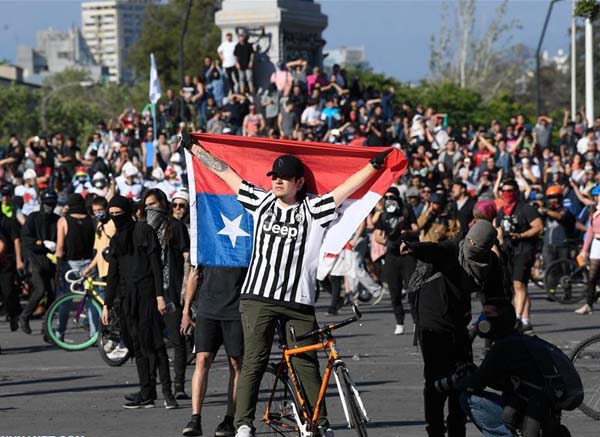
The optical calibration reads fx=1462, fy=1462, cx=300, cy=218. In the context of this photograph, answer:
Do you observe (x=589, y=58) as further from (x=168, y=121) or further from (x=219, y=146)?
(x=219, y=146)

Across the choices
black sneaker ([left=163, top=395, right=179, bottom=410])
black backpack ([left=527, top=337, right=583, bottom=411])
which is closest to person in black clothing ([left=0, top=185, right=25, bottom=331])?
black sneaker ([left=163, top=395, right=179, bottom=410])

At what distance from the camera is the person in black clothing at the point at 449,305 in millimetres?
9383

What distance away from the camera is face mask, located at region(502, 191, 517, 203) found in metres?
17.2

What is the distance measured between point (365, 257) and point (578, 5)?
5.29m

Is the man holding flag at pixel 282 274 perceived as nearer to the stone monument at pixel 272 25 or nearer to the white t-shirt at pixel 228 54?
the white t-shirt at pixel 228 54

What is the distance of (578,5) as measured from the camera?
1831cm

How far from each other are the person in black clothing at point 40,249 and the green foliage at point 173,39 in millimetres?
62610

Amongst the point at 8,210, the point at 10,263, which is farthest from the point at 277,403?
the point at 8,210

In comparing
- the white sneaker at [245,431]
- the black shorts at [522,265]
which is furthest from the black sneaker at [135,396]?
the black shorts at [522,265]

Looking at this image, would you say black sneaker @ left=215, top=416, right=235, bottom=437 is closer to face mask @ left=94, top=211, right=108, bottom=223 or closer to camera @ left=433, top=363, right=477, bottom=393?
camera @ left=433, top=363, right=477, bottom=393

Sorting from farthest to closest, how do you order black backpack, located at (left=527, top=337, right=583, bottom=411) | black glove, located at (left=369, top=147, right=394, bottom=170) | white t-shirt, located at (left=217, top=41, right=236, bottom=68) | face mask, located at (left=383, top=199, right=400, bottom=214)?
white t-shirt, located at (left=217, top=41, right=236, bottom=68), face mask, located at (left=383, top=199, right=400, bottom=214), black glove, located at (left=369, top=147, right=394, bottom=170), black backpack, located at (left=527, top=337, right=583, bottom=411)

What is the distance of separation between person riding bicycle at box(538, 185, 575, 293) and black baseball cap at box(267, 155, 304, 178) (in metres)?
13.8

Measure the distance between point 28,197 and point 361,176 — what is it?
16.1 m

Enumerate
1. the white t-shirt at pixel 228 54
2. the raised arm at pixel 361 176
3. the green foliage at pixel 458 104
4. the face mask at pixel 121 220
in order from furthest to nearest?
the green foliage at pixel 458 104 < the white t-shirt at pixel 228 54 < the face mask at pixel 121 220 < the raised arm at pixel 361 176
